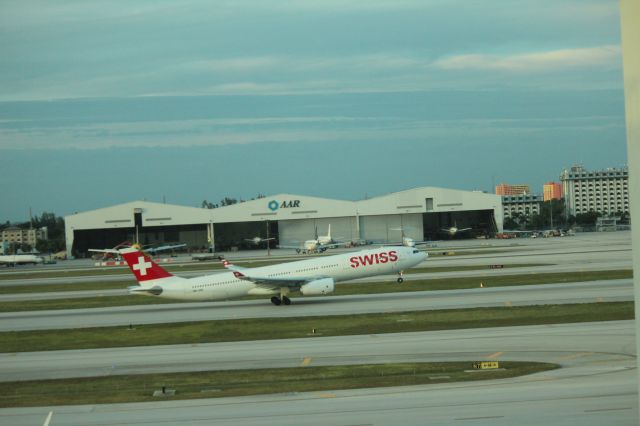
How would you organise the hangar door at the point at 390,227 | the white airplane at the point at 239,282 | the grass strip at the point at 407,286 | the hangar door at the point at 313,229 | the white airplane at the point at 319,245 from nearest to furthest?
the white airplane at the point at 239,282, the grass strip at the point at 407,286, the white airplane at the point at 319,245, the hangar door at the point at 390,227, the hangar door at the point at 313,229

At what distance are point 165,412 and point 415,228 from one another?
138 m

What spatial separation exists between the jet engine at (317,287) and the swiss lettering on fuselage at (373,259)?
3.69 meters

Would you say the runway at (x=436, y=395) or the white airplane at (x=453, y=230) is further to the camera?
the white airplane at (x=453, y=230)

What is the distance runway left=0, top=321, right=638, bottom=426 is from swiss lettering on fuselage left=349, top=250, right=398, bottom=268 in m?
21.7

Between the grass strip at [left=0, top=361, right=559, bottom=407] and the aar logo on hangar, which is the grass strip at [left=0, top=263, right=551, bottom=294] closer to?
the grass strip at [left=0, top=361, right=559, bottom=407]

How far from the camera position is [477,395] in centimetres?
2312

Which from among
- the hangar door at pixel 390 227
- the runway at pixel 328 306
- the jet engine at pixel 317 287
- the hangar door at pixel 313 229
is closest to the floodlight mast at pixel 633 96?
the runway at pixel 328 306

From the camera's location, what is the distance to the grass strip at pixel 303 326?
3941 centimetres

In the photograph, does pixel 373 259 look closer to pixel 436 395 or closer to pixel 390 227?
pixel 436 395

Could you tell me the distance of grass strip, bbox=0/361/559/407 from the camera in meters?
25.9

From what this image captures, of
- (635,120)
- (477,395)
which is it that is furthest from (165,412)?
(635,120)

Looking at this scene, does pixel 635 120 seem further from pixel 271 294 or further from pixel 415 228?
pixel 415 228

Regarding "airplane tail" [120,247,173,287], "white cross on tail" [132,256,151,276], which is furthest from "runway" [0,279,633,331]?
"white cross on tail" [132,256,151,276]

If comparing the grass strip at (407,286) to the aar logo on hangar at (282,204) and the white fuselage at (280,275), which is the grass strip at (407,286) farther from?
the aar logo on hangar at (282,204)
